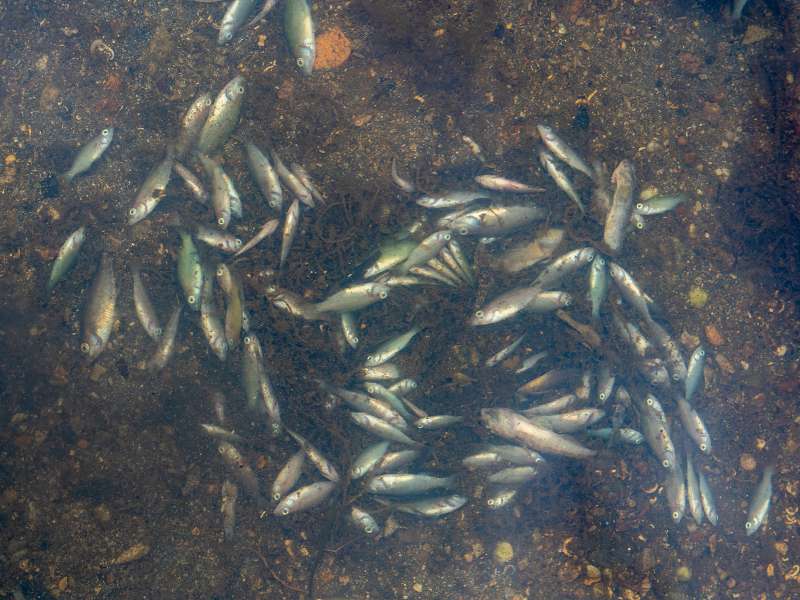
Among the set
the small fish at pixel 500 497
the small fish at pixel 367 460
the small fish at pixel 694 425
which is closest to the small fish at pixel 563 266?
the small fish at pixel 694 425

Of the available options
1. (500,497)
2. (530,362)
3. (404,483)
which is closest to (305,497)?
(404,483)

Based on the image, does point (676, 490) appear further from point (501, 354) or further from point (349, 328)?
point (349, 328)

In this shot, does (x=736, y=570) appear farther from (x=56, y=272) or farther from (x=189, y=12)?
(x=189, y=12)

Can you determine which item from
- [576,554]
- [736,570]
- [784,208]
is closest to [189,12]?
[784,208]

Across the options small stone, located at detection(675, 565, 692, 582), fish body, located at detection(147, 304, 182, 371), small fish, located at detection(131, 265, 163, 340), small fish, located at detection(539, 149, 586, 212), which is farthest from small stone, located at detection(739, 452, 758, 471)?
small fish, located at detection(131, 265, 163, 340)

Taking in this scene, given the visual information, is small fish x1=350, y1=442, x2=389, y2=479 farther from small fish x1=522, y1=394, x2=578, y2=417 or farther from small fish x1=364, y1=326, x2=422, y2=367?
small fish x1=522, y1=394, x2=578, y2=417
